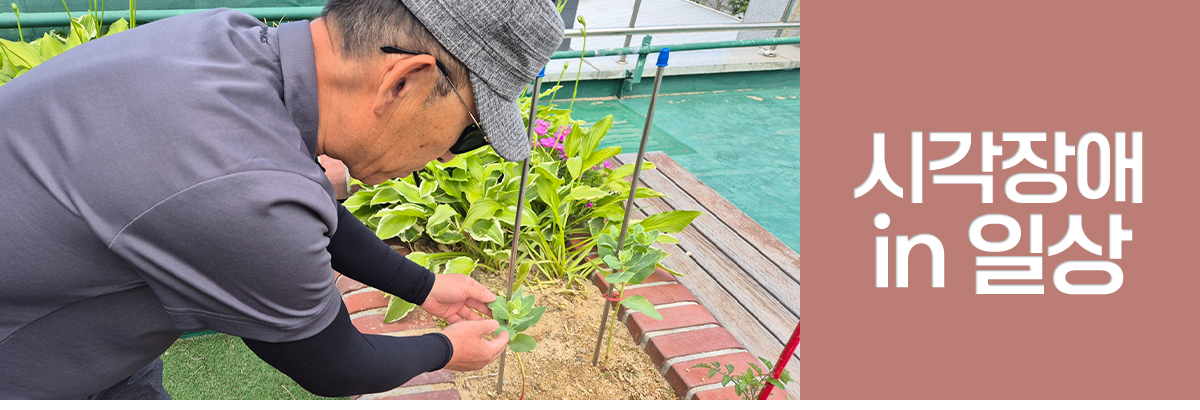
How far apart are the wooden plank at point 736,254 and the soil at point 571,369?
1.72ft

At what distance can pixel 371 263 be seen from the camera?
1.51m

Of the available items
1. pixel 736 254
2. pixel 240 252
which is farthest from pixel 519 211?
pixel 736 254

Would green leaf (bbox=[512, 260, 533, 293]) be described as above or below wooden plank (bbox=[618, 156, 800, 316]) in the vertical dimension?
above

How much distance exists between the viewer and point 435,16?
98cm

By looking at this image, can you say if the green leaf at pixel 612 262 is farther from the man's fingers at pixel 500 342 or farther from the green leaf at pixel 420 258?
the green leaf at pixel 420 258

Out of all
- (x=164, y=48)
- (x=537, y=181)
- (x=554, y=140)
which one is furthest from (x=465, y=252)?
(x=164, y=48)

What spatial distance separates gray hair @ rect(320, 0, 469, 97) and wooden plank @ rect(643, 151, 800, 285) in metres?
1.92

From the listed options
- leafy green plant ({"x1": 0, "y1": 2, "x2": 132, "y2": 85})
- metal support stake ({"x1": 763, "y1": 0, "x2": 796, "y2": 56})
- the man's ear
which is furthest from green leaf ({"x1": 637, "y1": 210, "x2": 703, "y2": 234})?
metal support stake ({"x1": 763, "y1": 0, "x2": 796, "y2": 56})

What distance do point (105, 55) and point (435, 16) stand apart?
0.42 metres

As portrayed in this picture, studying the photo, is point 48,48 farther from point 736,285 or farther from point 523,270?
point 736,285

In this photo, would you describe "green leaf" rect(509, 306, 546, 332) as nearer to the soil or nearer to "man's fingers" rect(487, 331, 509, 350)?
"man's fingers" rect(487, 331, 509, 350)

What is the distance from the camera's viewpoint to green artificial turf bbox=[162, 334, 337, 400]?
1992mm

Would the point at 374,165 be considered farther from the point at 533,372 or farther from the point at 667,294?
the point at 667,294

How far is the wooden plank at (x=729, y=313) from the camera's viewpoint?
2.23 metres
